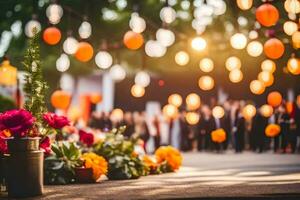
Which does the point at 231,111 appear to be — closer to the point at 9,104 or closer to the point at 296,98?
the point at 296,98

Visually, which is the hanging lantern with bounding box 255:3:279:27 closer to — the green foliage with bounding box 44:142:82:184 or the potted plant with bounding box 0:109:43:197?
the green foliage with bounding box 44:142:82:184

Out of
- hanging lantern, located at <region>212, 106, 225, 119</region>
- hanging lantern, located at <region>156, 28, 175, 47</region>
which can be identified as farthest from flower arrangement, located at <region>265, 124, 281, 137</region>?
hanging lantern, located at <region>156, 28, 175, 47</region>

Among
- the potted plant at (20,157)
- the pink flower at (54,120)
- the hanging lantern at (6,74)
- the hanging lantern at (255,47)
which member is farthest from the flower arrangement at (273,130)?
the potted plant at (20,157)

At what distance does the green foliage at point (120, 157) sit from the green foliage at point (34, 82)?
2.66 m

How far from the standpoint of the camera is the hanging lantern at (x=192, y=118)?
23.5 meters

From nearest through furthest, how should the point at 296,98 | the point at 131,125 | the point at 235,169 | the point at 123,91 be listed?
1. the point at 235,169
2. the point at 131,125
3. the point at 296,98
4. the point at 123,91

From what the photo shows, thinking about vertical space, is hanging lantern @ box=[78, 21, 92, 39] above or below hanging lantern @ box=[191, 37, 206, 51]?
above

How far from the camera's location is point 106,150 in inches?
477

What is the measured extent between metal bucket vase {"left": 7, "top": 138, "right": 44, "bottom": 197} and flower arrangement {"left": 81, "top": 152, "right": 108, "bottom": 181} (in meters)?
2.37

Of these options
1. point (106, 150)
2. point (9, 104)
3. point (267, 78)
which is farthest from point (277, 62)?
point (106, 150)

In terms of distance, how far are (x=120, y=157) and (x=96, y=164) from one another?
92 cm

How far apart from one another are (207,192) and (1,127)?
325cm

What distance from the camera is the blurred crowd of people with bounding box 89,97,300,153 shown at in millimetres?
21672

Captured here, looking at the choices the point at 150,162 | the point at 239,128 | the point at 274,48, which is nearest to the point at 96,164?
the point at 150,162
